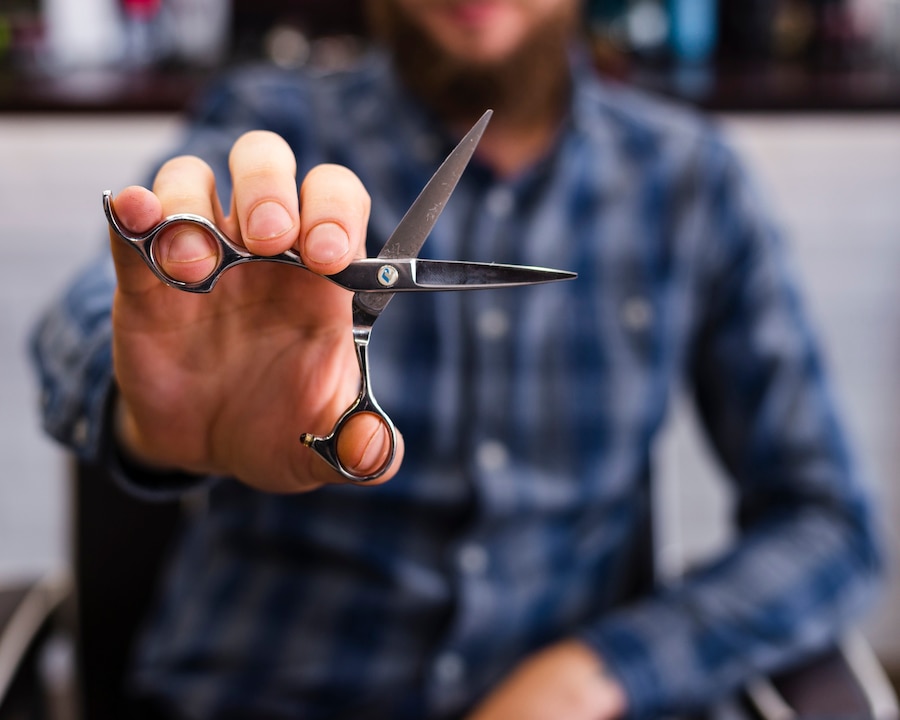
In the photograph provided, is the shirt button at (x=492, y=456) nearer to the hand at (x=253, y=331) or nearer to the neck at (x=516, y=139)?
the neck at (x=516, y=139)

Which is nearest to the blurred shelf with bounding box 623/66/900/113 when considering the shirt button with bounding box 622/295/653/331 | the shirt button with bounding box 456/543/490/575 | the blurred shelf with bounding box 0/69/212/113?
the shirt button with bounding box 622/295/653/331

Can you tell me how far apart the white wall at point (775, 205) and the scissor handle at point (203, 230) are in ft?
4.31

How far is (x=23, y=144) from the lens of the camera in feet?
5.39

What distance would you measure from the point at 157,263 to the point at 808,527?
Result: 2.73 feet

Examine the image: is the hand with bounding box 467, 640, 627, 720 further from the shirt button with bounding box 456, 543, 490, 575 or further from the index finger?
the index finger

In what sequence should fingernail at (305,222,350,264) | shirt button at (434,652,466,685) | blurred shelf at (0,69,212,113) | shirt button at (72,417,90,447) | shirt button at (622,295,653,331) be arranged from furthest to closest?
blurred shelf at (0,69,212,113), shirt button at (622,295,653,331), shirt button at (434,652,466,685), shirt button at (72,417,90,447), fingernail at (305,222,350,264)

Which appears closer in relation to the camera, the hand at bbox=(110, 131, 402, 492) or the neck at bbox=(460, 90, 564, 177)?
the hand at bbox=(110, 131, 402, 492)

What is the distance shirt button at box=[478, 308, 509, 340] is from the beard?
0.78 ft

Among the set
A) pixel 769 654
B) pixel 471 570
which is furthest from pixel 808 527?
pixel 471 570

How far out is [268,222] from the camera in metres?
0.36

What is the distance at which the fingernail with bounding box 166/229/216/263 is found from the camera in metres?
0.37

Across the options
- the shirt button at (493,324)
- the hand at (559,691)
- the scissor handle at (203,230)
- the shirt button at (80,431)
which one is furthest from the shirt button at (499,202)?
the scissor handle at (203,230)

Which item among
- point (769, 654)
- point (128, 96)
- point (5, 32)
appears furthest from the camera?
point (5, 32)

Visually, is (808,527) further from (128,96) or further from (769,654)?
(128,96)
